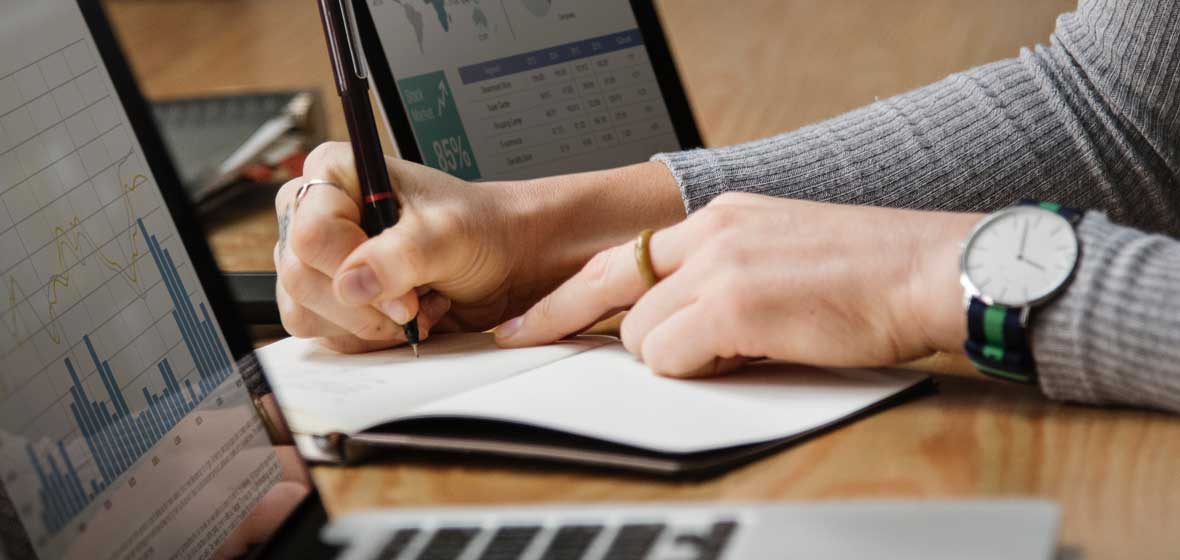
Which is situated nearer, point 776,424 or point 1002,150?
point 776,424

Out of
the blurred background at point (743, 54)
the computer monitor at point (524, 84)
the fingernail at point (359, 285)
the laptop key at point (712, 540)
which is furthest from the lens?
→ the blurred background at point (743, 54)

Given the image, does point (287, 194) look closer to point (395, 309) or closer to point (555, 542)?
point (395, 309)

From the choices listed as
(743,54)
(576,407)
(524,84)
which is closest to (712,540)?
(576,407)

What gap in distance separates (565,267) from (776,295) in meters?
0.21

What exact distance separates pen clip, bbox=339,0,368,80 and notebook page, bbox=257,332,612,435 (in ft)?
0.56

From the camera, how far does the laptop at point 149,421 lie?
44cm

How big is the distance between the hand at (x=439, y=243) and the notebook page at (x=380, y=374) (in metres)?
0.02

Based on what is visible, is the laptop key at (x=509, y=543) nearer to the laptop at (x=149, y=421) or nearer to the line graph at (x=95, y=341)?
the laptop at (x=149, y=421)

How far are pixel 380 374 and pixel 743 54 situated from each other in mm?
952

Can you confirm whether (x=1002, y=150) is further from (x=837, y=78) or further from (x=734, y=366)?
(x=837, y=78)

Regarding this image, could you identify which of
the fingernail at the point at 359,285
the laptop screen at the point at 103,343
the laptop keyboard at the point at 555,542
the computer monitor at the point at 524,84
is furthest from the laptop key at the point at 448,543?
the computer monitor at the point at 524,84

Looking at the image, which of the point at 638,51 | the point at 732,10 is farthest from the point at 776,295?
the point at 732,10

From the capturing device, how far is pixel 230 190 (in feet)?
3.90

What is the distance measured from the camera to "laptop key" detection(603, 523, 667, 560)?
Result: 0.44m
